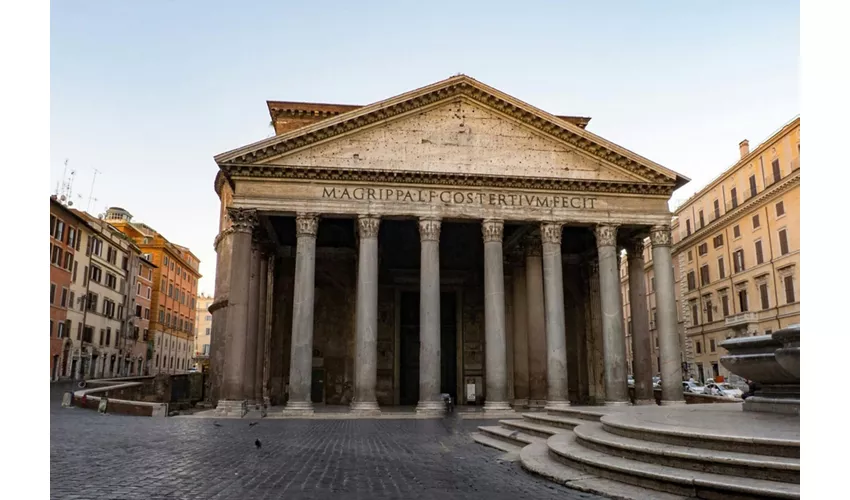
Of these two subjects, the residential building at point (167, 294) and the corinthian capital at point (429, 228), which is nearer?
the corinthian capital at point (429, 228)

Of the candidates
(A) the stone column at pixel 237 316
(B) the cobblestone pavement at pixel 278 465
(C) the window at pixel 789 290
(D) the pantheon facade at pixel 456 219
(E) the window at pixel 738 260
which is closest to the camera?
(B) the cobblestone pavement at pixel 278 465

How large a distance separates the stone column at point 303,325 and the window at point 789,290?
26.8m

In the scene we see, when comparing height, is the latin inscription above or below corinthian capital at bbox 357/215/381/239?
above

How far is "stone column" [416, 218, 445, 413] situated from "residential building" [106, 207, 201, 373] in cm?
4573

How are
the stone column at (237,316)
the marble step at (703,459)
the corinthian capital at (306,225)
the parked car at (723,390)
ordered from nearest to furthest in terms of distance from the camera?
the marble step at (703,459) < the stone column at (237,316) < the corinthian capital at (306,225) < the parked car at (723,390)

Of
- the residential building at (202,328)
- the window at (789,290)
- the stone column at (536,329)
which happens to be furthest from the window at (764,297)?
the residential building at (202,328)

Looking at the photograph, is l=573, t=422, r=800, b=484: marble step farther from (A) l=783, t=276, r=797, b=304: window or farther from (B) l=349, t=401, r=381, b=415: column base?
(A) l=783, t=276, r=797, b=304: window

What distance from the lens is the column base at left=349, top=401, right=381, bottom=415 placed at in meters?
18.4

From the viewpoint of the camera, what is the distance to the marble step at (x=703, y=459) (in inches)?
228

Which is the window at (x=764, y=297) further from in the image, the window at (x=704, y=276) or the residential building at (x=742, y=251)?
the window at (x=704, y=276)

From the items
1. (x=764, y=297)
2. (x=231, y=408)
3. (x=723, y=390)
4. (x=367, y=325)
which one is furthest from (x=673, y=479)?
(x=764, y=297)

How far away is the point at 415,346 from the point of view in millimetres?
26688

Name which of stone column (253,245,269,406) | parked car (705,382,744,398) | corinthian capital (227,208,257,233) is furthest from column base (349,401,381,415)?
parked car (705,382,744,398)
